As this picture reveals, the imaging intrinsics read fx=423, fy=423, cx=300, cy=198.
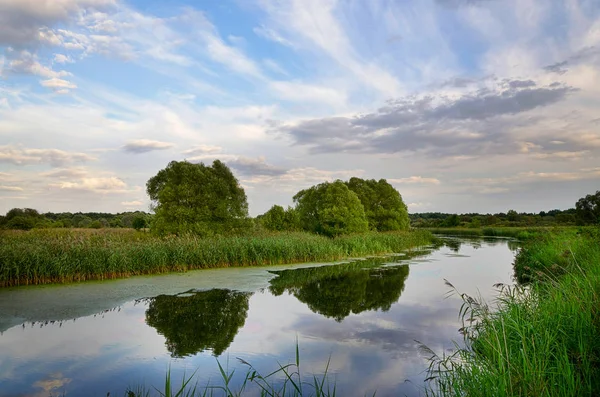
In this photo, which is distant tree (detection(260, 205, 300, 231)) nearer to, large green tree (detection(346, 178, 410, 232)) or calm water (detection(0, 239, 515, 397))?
large green tree (detection(346, 178, 410, 232))

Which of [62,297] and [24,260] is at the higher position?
[24,260]

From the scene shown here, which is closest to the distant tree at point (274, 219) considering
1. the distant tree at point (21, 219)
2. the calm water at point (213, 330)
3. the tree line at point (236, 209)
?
the tree line at point (236, 209)

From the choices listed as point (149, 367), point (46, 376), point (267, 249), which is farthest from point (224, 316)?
point (267, 249)

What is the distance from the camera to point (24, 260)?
40.0ft

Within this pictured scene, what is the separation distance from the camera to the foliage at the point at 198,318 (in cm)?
765

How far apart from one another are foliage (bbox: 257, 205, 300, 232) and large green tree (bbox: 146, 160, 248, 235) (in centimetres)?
698

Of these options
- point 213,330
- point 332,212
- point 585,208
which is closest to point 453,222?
point 585,208

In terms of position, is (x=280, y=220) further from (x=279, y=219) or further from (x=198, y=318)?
(x=198, y=318)

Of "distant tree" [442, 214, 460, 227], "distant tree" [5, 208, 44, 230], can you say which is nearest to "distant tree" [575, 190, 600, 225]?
"distant tree" [442, 214, 460, 227]

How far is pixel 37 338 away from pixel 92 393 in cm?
322

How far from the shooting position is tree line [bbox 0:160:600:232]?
826 inches

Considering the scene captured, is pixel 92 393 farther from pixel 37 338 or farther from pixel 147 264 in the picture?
pixel 147 264

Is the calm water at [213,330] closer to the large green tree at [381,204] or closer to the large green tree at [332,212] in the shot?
the large green tree at [332,212]

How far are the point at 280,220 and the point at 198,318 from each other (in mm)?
21349
